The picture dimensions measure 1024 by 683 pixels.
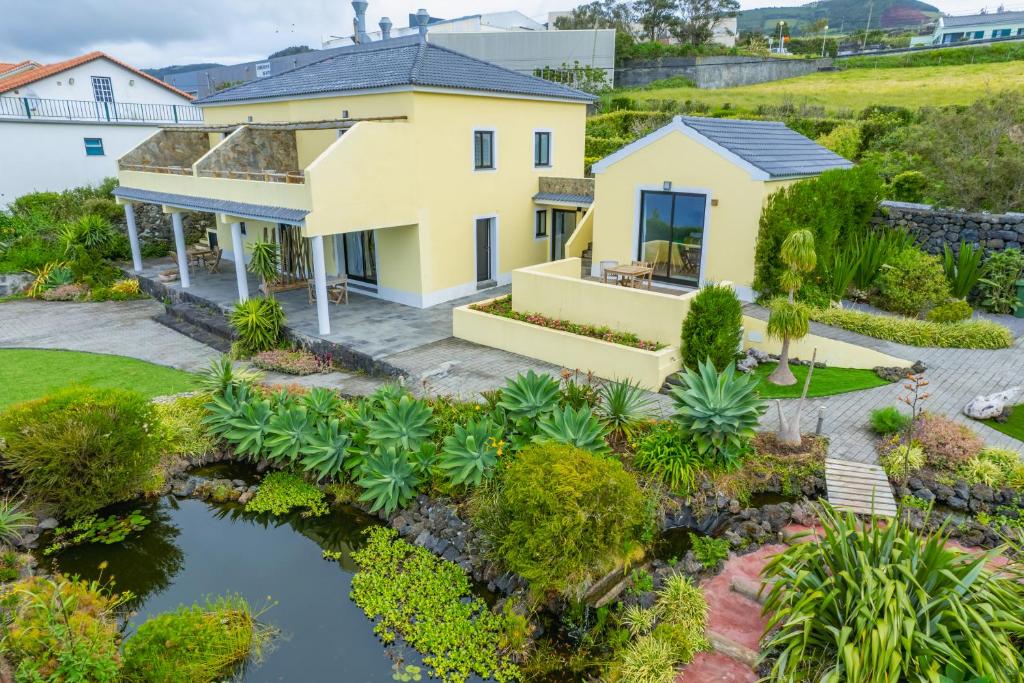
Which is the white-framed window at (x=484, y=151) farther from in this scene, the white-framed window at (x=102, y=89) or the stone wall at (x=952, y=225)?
the white-framed window at (x=102, y=89)

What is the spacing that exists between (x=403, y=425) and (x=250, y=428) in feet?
10.2

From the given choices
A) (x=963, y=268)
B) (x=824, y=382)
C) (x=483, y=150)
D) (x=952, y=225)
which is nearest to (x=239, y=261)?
(x=483, y=150)

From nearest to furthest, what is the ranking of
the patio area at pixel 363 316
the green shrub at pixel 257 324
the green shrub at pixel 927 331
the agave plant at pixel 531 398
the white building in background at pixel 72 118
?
the agave plant at pixel 531 398 → the green shrub at pixel 927 331 → the patio area at pixel 363 316 → the green shrub at pixel 257 324 → the white building in background at pixel 72 118

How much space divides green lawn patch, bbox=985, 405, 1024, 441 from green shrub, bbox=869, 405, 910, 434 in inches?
58.2

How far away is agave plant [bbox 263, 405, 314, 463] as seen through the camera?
11.0m

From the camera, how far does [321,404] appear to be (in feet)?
37.8

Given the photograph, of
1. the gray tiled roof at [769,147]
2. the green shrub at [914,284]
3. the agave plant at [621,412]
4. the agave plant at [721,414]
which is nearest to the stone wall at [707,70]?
the gray tiled roof at [769,147]

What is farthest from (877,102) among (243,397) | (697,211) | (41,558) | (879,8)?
(879,8)

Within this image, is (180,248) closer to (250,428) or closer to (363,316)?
(363,316)

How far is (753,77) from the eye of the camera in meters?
53.5

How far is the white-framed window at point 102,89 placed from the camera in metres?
31.9

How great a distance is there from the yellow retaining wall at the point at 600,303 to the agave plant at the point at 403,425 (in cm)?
557

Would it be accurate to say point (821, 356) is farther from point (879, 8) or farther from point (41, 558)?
point (879, 8)

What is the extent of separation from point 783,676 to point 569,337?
874cm
